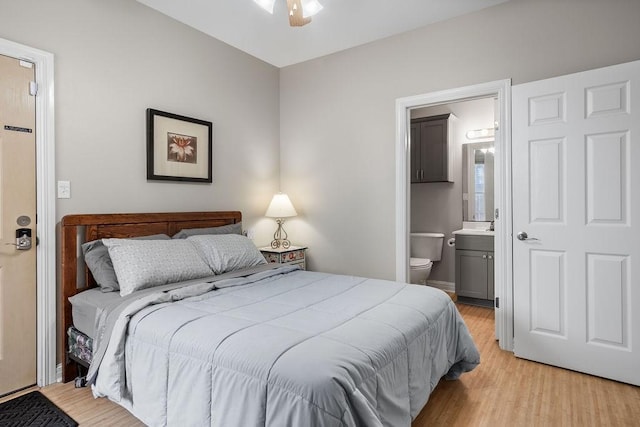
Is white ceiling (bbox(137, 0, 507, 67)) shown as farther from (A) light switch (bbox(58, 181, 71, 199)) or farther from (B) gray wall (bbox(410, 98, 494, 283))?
(B) gray wall (bbox(410, 98, 494, 283))

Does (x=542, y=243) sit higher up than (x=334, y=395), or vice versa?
(x=542, y=243)

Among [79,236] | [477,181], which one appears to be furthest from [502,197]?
[79,236]

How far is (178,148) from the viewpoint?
313 cm

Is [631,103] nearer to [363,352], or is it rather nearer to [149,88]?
[363,352]

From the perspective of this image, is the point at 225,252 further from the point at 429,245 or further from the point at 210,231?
the point at 429,245

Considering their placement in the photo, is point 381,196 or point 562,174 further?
point 381,196

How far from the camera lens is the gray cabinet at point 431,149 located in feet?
15.1

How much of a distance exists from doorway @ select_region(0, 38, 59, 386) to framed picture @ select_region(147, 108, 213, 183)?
2.22 ft

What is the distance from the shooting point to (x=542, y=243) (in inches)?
104

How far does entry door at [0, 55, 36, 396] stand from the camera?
2.20 meters

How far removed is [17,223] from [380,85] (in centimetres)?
307

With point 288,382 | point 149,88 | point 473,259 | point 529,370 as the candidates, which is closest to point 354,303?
point 288,382

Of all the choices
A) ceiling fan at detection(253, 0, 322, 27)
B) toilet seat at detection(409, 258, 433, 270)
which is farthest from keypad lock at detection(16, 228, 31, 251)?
toilet seat at detection(409, 258, 433, 270)

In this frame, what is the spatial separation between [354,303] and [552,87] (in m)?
2.09
